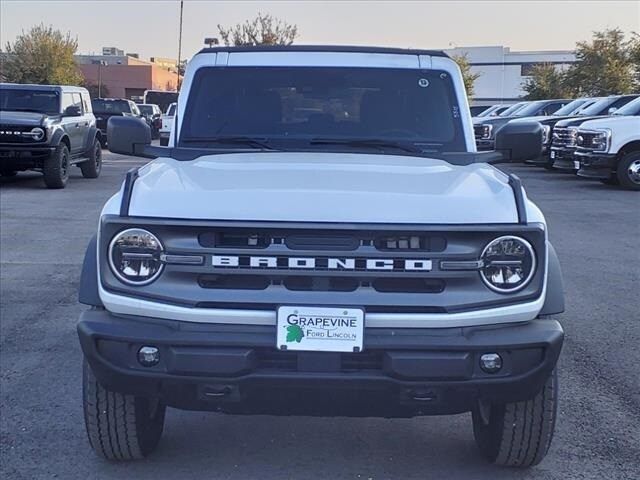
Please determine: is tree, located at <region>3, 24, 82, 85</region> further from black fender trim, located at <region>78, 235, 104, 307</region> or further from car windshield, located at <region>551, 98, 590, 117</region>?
black fender trim, located at <region>78, 235, 104, 307</region>

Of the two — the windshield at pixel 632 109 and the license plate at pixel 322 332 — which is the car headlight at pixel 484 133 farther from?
the license plate at pixel 322 332

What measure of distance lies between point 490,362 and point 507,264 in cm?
38

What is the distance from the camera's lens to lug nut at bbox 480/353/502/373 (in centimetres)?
326

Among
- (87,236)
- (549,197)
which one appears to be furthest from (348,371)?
(549,197)

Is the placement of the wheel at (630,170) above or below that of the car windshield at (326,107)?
below

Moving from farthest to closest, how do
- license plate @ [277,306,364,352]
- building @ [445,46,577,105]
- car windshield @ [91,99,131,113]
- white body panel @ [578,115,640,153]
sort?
building @ [445,46,577,105] → car windshield @ [91,99,131,113] → white body panel @ [578,115,640,153] → license plate @ [277,306,364,352]

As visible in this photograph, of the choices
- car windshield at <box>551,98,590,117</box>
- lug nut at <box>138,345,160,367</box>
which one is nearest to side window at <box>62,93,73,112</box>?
car windshield at <box>551,98,590,117</box>

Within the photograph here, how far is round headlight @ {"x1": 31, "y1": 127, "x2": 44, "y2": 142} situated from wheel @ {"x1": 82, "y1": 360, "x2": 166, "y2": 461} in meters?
12.1

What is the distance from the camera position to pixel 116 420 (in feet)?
12.4

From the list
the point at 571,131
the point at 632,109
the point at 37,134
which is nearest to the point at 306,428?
the point at 37,134

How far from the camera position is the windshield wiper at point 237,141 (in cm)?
463

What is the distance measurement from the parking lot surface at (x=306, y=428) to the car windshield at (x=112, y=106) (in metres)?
21.6

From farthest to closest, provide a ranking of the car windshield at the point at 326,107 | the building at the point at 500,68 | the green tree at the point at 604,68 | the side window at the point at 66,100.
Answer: the building at the point at 500,68, the green tree at the point at 604,68, the side window at the point at 66,100, the car windshield at the point at 326,107

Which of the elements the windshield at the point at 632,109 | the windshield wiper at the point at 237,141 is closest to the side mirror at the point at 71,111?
the windshield at the point at 632,109
